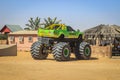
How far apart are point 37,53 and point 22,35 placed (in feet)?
61.8

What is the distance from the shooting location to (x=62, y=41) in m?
20.6

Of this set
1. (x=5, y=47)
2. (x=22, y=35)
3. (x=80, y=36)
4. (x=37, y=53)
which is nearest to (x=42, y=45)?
(x=37, y=53)

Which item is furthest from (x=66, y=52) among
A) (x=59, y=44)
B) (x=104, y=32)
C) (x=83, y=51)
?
(x=104, y=32)

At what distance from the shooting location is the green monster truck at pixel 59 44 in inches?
742

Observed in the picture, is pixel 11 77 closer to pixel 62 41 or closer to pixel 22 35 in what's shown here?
pixel 62 41

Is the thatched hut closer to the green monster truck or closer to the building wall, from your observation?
the green monster truck

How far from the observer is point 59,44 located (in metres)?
19.0

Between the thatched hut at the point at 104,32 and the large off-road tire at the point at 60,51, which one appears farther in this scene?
the thatched hut at the point at 104,32

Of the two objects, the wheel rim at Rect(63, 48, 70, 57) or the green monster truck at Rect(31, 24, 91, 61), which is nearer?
the green monster truck at Rect(31, 24, 91, 61)

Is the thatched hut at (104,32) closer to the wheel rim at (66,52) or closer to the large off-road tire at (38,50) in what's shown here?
the large off-road tire at (38,50)

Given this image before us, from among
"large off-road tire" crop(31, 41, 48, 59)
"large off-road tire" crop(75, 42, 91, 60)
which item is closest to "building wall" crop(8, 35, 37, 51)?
"large off-road tire" crop(75, 42, 91, 60)

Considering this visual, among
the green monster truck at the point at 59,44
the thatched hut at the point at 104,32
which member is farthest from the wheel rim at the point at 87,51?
the thatched hut at the point at 104,32

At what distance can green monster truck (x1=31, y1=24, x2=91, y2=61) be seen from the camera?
1886 centimetres

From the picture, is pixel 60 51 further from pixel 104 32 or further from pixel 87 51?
pixel 104 32
